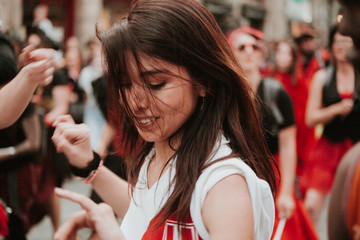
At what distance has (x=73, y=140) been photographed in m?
2.02

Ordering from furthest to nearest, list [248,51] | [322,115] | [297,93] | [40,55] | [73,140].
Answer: [297,93]
[322,115]
[248,51]
[40,55]
[73,140]

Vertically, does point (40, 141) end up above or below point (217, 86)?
below

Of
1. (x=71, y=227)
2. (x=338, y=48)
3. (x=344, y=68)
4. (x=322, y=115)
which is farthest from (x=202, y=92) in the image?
(x=338, y=48)

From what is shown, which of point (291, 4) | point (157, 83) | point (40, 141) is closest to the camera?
point (157, 83)

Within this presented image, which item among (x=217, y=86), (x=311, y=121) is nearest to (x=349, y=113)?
(x=311, y=121)

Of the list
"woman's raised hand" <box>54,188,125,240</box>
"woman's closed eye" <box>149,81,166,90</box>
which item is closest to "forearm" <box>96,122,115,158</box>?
"woman's closed eye" <box>149,81,166,90</box>

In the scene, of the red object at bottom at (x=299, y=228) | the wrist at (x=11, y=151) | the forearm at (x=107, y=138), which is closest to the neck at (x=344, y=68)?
the red object at bottom at (x=299, y=228)

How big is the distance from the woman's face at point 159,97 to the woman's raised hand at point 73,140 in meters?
0.28

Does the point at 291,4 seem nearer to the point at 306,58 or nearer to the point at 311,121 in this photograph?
the point at 306,58

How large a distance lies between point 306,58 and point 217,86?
846 cm

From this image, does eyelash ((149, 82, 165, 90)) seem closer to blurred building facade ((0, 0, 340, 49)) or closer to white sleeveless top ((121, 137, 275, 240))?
white sleeveless top ((121, 137, 275, 240))

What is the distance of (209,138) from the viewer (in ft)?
5.90

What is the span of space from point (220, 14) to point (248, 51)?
18708mm

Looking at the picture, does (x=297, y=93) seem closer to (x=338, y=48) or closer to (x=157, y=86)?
(x=338, y=48)
